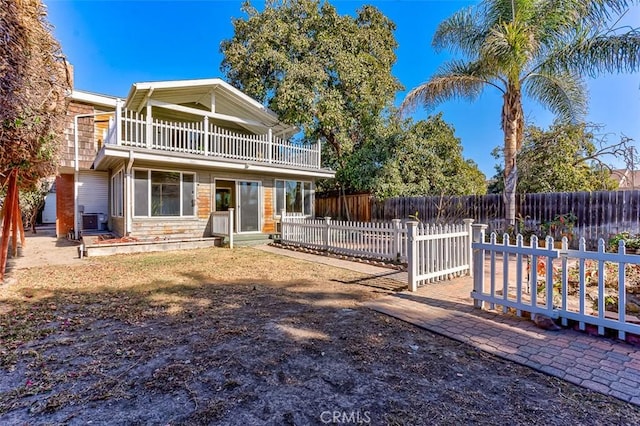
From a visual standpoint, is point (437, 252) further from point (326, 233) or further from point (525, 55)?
point (525, 55)

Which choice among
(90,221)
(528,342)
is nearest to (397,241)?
(528,342)

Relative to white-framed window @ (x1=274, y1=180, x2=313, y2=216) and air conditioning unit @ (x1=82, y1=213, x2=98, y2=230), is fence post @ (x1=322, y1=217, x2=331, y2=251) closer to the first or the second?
white-framed window @ (x1=274, y1=180, x2=313, y2=216)

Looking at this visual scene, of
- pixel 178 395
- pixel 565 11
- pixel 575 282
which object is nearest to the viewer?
pixel 178 395

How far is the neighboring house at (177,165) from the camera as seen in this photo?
1007 cm

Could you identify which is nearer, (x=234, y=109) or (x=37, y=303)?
(x=37, y=303)

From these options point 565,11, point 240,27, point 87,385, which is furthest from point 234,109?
point 87,385

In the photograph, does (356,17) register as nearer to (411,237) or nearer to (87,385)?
(411,237)

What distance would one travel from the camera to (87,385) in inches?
99.5

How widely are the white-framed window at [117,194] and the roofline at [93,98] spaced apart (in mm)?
3564

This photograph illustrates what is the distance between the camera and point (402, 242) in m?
7.70

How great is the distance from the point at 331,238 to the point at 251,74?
1063cm

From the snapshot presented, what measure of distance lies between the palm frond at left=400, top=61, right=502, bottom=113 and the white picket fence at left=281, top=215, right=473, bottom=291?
4.83 metres

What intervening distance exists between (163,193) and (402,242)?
7785 mm

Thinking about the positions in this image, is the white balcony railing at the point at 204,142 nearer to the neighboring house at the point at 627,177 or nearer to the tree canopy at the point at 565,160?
the tree canopy at the point at 565,160
